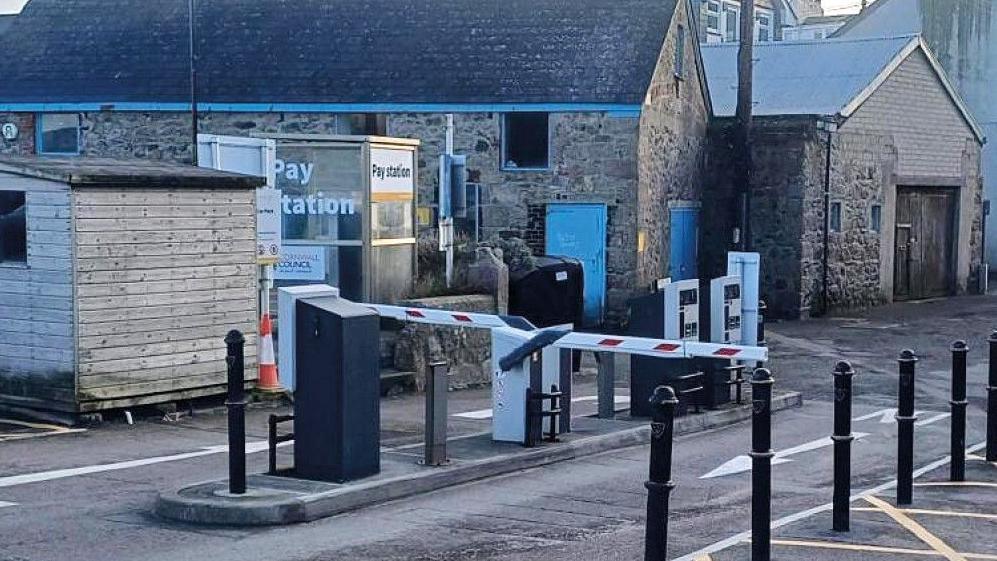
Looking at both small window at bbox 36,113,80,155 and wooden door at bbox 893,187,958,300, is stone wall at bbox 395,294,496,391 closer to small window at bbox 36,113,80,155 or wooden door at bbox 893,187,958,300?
small window at bbox 36,113,80,155

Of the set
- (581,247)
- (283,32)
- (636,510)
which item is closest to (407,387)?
(636,510)

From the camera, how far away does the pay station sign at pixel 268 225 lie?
16672mm

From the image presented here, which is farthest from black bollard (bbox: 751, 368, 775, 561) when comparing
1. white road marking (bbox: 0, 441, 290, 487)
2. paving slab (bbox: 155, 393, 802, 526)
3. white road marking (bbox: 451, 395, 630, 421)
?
white road marking (bbox: 451, 395, 630, 421)

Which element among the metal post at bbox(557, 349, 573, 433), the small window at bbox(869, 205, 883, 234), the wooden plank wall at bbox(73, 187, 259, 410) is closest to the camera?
the metal post at bbox(557, 349, 573, 433)

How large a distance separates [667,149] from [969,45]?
2052 cm

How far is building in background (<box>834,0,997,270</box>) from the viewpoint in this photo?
149 feet

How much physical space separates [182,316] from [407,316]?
2.39 metres

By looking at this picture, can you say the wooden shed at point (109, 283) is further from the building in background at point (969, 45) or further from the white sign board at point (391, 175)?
the building in background at point (969, 45)

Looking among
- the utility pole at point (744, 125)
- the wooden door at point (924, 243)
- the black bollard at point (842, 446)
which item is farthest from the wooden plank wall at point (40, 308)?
the wooden door at point (924, 243)

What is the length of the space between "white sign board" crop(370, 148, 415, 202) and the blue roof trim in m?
8.27

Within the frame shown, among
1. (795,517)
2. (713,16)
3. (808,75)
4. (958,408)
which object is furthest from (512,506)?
(713,16)

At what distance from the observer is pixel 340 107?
28172 mm

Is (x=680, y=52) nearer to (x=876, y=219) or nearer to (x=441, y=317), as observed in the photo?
(x=876, y=219)

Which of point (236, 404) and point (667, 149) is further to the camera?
point (667, 149)
